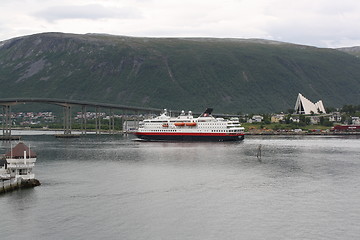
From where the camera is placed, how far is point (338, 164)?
75062 mm

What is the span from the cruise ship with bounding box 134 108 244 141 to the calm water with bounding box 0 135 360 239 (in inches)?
1920

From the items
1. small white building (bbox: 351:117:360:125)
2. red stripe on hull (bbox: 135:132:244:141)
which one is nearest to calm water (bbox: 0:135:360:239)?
red stripe on hull (bbox: 135:132:244:141)

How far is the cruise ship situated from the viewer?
127 m

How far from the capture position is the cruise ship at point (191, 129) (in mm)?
126938

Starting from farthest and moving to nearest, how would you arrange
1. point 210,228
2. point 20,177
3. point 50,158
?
1. point 50,158
2. point 20,177
3. point 210,228

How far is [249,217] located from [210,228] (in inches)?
170

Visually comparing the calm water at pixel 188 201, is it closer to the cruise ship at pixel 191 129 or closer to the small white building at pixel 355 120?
the cruise ship at pixel 191 129

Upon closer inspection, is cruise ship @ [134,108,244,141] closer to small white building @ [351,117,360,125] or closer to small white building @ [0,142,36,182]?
small white building @ [351,117,360,125]

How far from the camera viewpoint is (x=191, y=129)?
427ft

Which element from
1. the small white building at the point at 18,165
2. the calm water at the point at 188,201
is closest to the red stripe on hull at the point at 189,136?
the calm water at the point at 188,201

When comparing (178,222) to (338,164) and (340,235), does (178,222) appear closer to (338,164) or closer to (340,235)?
(340,235)

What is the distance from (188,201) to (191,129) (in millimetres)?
82318

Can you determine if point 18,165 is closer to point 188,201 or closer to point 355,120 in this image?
point 188,201

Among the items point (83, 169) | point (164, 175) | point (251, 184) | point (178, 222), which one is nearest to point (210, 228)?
point (178, 222)
